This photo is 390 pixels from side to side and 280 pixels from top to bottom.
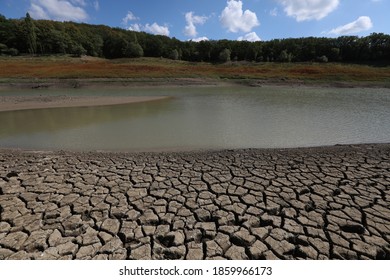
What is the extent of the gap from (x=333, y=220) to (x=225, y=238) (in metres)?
1.31

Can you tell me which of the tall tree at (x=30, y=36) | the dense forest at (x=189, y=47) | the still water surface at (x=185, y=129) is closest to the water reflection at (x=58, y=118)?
the still water surface at (x=185, y=129)

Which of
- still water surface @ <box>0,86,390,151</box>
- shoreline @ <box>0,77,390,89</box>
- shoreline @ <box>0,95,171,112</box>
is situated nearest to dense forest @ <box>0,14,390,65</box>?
shoreline @ <box>0,77,390,89</box>

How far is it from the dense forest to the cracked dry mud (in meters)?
47.8

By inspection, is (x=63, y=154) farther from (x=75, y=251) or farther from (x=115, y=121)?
(x=115, y=121)

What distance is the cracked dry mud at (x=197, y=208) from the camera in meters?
2.35

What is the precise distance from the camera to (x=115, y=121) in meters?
8.96

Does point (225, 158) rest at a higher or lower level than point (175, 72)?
lower

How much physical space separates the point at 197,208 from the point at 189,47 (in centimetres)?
6167

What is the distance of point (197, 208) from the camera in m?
2.97

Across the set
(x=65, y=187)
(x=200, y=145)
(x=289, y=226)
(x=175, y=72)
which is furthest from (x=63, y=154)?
(x=175, y=72)

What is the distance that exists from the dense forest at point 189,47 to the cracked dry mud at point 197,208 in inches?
1881

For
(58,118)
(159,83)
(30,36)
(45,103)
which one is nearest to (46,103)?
(45,103)

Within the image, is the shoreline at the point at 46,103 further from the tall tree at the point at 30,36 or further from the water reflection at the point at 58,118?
the tall tree at the point at 30,36

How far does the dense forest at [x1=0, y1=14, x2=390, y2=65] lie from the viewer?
48719mm
